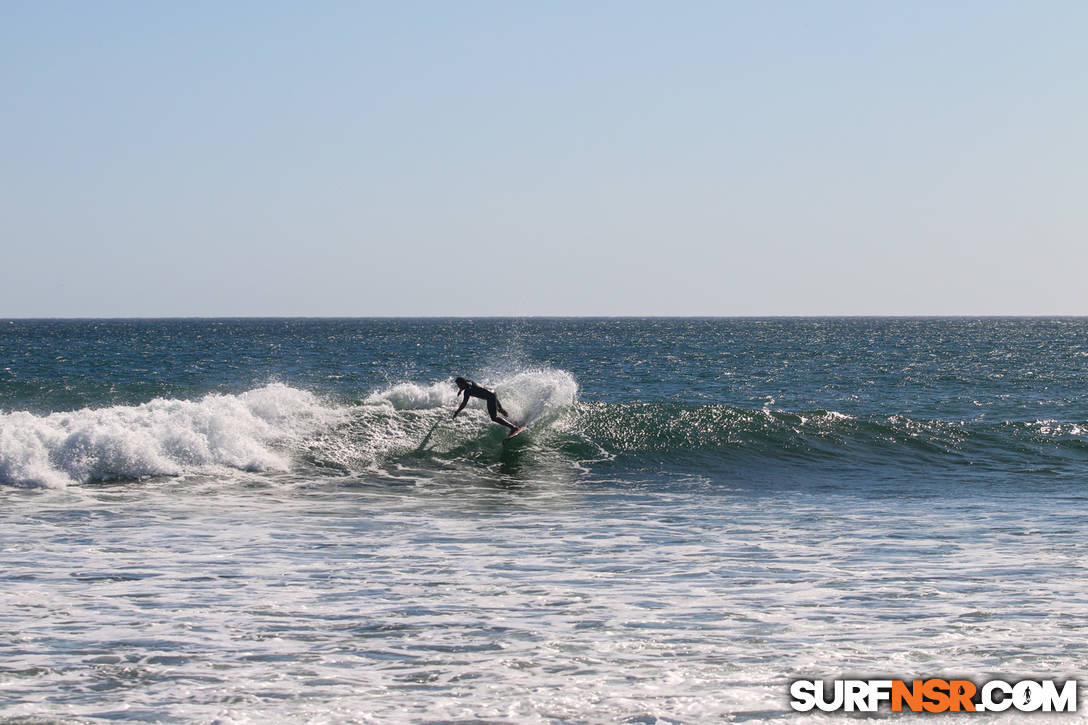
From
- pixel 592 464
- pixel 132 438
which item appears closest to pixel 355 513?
pixel 132 438

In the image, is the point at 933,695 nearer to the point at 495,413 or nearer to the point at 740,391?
the point at 495,413

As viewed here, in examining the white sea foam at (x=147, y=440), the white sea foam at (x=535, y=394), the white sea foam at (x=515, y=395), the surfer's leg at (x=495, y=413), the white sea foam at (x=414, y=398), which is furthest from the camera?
the white sea foam at (x=535, y=394)

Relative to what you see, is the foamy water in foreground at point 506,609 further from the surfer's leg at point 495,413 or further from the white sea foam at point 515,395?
the white sea foam at point 515,395

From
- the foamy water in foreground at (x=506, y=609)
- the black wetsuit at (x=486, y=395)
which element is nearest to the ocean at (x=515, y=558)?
the foamy water in foreground at (x=506, y=609)

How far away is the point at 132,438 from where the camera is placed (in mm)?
17469

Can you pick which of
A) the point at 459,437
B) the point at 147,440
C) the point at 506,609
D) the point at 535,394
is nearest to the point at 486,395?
the point at 459,437

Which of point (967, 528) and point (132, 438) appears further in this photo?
point (132, 438)

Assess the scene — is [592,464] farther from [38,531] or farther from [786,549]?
[38,531]

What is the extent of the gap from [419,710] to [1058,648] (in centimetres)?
480

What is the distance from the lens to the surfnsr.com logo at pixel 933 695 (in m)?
6.33

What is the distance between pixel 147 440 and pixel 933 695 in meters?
14.8

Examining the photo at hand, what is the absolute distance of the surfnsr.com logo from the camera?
249 inches

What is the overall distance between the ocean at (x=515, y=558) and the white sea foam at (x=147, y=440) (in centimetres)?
6

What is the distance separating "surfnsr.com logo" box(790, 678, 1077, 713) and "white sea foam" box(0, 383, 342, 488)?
13.4 meters
